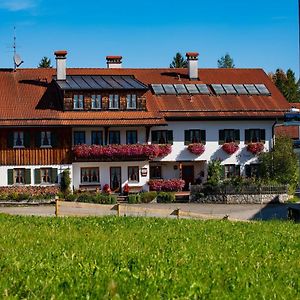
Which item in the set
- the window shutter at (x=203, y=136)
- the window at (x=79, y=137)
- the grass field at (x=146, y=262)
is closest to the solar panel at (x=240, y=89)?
the window shutter at (x=203, y=136)

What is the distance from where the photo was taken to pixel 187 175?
155 feet

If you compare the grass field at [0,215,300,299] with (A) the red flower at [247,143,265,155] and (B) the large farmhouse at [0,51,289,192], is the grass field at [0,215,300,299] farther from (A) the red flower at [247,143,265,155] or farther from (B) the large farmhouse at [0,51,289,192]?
(A) the red flower at [247,143,265,155]

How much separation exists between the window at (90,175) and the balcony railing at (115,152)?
1.02 metres

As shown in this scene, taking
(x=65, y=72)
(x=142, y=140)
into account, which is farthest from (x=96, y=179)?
(x=65, y=72)

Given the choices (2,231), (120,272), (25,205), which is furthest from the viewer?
(25,205)

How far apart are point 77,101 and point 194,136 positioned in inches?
321

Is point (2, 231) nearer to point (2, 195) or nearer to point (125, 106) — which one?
point (2, 195)

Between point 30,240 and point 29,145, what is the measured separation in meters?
28.2

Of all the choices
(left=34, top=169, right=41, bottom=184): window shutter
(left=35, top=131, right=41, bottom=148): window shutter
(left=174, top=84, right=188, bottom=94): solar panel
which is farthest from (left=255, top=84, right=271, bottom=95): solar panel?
(left=34, top=169, right=41, bottom=184): window shutter

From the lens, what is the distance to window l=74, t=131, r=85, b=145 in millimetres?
44228

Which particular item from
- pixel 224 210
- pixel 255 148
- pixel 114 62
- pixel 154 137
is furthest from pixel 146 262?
pixel 114 62

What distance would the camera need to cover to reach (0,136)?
141 ft

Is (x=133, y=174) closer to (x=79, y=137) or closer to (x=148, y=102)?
(x=79, y=137)

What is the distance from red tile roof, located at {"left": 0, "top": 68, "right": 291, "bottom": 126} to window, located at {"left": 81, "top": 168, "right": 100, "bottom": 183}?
310cm
